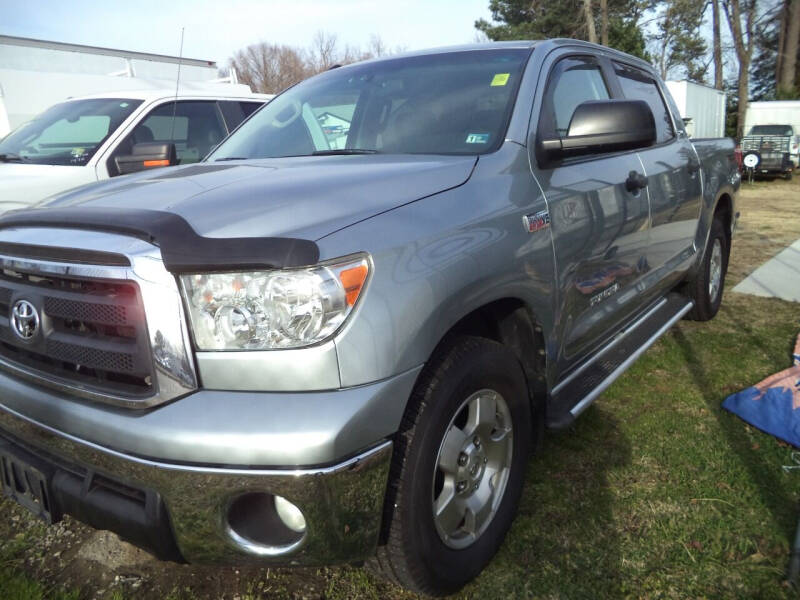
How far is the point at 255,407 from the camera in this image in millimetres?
1490

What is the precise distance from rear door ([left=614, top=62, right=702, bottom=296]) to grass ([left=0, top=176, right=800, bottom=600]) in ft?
2.42

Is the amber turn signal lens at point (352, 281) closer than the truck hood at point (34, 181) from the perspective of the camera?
Yes

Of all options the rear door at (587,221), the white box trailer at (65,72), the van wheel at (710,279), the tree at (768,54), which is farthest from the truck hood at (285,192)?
the tree at (768,54)

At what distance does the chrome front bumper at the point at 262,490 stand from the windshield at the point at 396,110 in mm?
1304

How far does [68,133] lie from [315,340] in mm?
4801

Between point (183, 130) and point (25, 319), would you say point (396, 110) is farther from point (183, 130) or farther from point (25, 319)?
point (183, 130)

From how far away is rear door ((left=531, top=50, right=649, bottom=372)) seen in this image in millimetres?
2383

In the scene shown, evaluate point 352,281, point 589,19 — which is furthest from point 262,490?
point 589,19

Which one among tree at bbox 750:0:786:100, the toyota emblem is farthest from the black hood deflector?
tree at bbox 750:0:786:100

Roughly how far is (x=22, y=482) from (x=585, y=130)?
7.28 ft

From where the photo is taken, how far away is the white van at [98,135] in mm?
4691

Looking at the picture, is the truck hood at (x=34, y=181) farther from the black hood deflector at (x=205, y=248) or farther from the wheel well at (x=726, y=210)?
the wheel well at (x=726, y=210)

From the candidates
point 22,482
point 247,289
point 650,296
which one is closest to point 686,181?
point 650,296

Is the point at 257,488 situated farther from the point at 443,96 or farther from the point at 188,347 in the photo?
the point at 443,96
